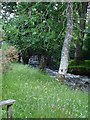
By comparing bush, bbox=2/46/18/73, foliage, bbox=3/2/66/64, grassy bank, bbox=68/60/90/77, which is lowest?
grassy bank, bbox=68/60/90/77

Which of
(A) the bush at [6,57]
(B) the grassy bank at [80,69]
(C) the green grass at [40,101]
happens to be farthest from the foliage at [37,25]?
(B) the grassy bank at [80,69]

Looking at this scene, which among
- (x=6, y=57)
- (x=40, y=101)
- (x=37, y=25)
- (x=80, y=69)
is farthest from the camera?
(x=80, y=69)

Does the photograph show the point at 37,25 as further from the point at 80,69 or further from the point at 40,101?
the point at 80,69

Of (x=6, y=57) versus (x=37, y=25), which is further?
(x=37, y=25)

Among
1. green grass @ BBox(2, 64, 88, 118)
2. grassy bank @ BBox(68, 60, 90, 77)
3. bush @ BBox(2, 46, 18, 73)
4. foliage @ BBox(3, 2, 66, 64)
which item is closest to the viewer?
green grass @ BBox(2, 64, 88, 118)

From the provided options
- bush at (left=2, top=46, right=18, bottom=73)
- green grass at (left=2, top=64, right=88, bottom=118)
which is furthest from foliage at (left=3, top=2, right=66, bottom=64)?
green grass at (left=2, top=64, right=88, bottom=118)

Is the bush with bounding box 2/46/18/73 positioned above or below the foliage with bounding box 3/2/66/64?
below

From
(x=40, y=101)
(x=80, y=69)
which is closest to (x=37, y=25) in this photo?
(x=40, y=101)

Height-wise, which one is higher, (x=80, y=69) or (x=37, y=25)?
(x=37, y=25)

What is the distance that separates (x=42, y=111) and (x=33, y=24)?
3.92 m

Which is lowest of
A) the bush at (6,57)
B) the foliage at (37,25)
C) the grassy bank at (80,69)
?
the grassy bank at (80,69)

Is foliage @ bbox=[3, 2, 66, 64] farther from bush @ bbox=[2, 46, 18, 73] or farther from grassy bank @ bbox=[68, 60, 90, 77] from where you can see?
grassy bank @ bbox=[68, 60, 90, 77]

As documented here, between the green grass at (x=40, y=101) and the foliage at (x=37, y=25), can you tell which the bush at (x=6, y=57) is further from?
the foliage at (x=37, y=25)

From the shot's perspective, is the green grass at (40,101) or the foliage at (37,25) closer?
the green grass at (40,101)
